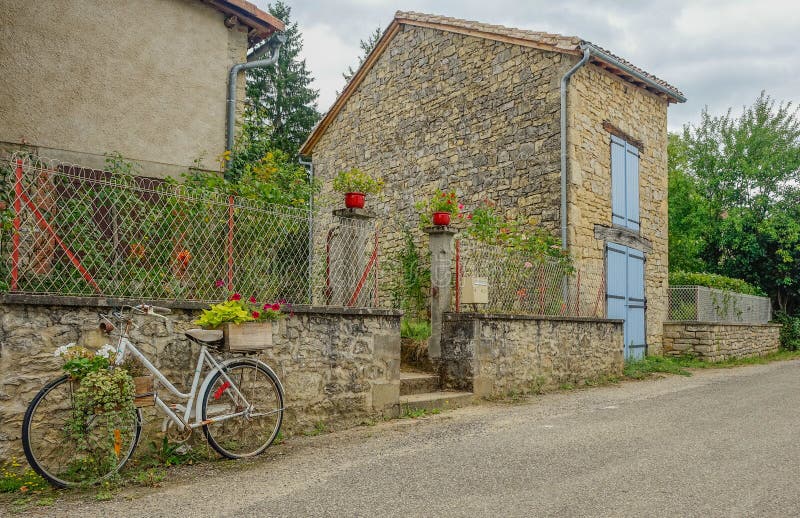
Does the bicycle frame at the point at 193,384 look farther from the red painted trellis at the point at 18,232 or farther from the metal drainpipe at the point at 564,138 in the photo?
the metal drainpipe at the point at 564,138

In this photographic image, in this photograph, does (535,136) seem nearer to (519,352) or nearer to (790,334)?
(519,352)

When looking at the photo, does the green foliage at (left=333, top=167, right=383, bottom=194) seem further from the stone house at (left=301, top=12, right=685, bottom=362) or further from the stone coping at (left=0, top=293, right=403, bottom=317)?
the stone house at (left=301, top=12, right=685, bottom=362)

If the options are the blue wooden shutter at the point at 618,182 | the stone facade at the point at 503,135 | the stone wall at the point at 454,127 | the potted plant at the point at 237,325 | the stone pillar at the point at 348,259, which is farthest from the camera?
the blue wooden shutter at the point at 618,182

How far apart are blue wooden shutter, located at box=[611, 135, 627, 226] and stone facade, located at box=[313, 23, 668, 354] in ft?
0.68

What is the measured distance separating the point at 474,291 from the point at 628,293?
498 cm

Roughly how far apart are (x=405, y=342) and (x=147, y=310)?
4.65m

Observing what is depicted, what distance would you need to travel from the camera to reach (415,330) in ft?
29.1

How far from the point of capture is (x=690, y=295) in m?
13.2

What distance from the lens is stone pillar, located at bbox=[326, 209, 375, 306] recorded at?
639 centimetres

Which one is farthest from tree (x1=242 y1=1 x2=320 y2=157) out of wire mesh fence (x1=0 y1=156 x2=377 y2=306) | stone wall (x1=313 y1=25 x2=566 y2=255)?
wire mesh fence (x1=0 y1=156 x2=377 y2=306)

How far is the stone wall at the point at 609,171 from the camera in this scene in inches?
412

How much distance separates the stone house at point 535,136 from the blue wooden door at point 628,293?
34 millimetres

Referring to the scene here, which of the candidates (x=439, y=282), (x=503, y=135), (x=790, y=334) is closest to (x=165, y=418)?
(x=439, y=282)

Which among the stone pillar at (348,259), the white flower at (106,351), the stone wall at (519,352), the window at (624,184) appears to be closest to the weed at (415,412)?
the stone wall at (519,352)
